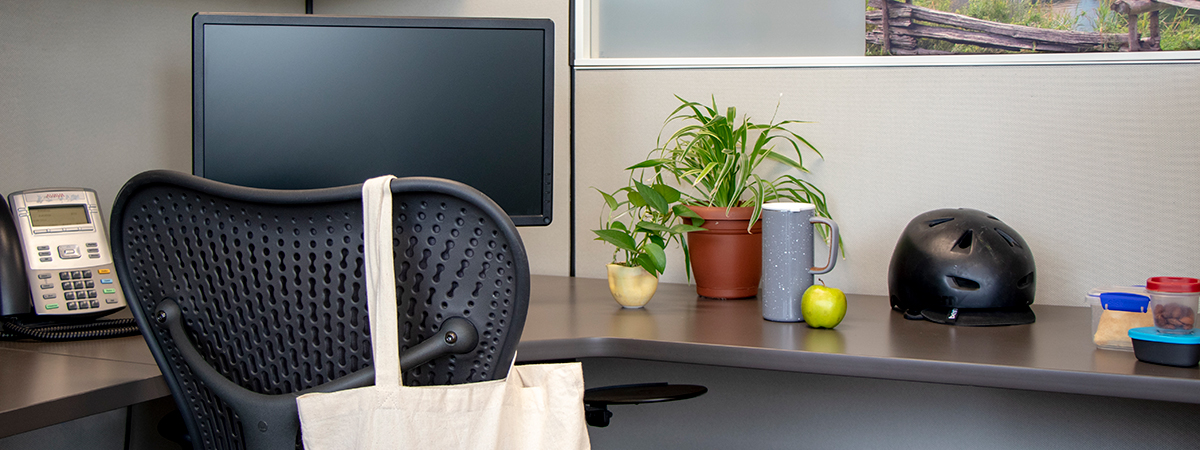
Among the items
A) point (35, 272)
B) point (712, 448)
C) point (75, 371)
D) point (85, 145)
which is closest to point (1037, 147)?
point (712, 448)

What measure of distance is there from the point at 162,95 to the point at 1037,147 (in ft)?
4.90

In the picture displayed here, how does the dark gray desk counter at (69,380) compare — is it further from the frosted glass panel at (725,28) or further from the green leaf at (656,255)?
the frosted glass panel at (725,28)

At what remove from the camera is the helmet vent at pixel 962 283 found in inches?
39.1

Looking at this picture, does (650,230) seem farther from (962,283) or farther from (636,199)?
(962,283)

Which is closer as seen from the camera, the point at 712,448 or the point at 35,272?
the point at 35,272

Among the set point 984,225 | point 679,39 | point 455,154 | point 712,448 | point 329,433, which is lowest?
point 712,448

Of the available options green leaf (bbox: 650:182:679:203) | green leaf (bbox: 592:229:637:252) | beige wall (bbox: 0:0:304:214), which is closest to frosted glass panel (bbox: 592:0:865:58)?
green leaf (bbox: 650:182:679:203)

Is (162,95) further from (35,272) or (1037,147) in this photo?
(1037,147)

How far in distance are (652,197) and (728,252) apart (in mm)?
161

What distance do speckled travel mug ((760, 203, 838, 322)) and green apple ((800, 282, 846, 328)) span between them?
0.04m

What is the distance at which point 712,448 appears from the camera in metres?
1.41

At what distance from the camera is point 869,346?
852 mm

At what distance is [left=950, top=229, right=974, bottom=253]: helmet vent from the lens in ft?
3.30

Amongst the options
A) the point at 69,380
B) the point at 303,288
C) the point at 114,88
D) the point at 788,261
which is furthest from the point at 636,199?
the point at 114,88
